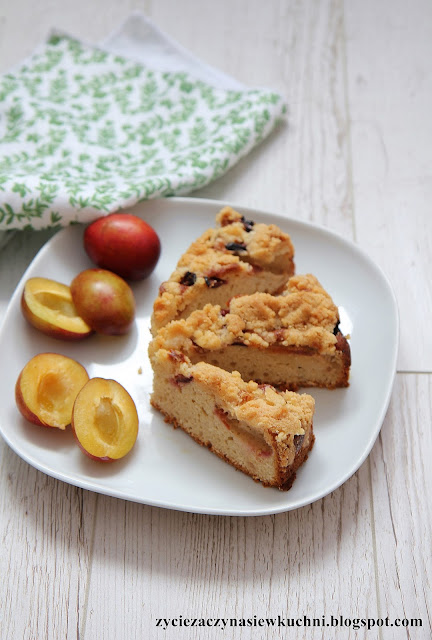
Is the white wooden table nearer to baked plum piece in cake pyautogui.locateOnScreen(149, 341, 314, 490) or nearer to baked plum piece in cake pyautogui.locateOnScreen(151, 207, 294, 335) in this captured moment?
baked plum piece in cake pyautogui.locateOnScreen(149, 341, 314, 490)

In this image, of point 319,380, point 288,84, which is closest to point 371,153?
point 288,84

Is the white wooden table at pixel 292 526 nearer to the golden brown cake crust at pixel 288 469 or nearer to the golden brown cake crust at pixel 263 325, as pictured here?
the golden brown cake crust at pixel 288 469

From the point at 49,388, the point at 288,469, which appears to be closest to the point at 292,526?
the point at 288,469

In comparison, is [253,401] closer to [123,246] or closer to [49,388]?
[49,388]

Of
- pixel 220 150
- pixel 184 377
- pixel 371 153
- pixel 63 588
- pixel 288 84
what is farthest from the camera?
pixel 288 84

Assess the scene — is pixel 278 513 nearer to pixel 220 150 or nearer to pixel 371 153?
pixel 220 150

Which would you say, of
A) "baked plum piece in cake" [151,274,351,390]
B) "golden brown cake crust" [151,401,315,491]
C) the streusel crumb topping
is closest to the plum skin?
"baked plum piece in cake" [151,274,351,390]
